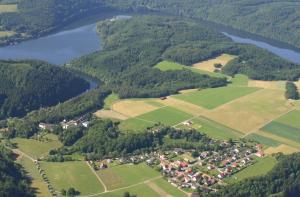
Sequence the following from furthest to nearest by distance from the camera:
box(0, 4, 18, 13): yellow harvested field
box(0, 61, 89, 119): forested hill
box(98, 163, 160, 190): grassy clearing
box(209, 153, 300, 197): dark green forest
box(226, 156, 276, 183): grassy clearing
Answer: box(0, 4, 18, 13): yellow harvested field → box(0, 61, 89, 119): forested hill → box(226, 156, 276, 183): grassy clearing → box(98, 163, 160, 190): grassy clearing → box(209, 153, 300, 197): dark green forest

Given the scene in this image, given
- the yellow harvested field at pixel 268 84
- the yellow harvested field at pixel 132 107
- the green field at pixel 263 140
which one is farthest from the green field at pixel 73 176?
the yellow harvested field at pixel 268 84

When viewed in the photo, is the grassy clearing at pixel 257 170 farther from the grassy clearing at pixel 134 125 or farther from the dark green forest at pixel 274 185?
the grassy clearing at pixel 134 125

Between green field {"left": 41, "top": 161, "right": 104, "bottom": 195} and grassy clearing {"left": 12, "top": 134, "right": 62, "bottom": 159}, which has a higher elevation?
grassy clearing {"left": 12, "top": 134, "right": 62, "bottom": 159}

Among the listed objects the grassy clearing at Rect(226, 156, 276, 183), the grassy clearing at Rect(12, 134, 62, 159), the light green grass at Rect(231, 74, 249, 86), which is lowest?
the grassy clearing at Rect(226, 156, 276, 183)

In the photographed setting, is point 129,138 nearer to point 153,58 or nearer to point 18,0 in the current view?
point 153,58

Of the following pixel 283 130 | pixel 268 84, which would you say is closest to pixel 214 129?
pixel 283 130

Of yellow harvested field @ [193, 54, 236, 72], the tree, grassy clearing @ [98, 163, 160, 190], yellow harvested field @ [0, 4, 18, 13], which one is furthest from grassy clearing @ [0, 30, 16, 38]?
grassy clearing @ [98, 163, 160, 190]

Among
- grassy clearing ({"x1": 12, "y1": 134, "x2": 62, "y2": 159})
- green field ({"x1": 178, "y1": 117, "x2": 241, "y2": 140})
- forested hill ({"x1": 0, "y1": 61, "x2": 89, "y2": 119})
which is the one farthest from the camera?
forested hill ({"x1": 0, "y1": 61, "x2": 89, "y2": 119})

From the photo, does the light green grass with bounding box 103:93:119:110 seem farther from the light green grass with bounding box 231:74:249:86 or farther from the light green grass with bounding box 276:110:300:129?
the light green grass with bounding box 276:110:300:129
